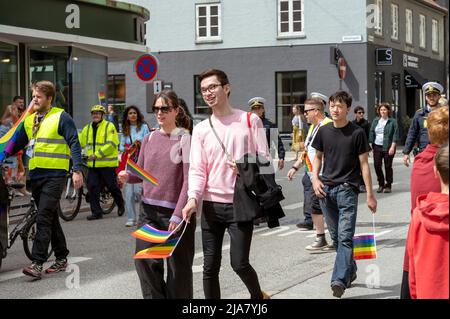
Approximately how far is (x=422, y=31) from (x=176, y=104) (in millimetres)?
37473

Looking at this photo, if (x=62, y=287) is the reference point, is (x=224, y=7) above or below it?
above

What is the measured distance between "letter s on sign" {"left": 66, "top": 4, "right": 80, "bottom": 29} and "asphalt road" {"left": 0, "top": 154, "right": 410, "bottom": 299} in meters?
7.00

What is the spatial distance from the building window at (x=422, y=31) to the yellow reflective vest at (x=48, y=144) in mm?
35413

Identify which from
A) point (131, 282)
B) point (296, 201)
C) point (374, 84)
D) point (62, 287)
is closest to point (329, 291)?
point (131, 282)

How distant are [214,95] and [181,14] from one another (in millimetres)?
30858

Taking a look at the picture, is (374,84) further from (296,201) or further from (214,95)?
(214,95)

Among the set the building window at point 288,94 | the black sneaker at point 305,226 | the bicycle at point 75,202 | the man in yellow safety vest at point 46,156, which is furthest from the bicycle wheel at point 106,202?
the building window at point 288,94

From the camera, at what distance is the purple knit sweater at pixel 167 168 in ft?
18.9

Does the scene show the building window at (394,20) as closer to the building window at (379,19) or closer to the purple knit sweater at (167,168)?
the building window at (379,19)

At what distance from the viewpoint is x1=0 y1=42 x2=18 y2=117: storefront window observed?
17.0 m

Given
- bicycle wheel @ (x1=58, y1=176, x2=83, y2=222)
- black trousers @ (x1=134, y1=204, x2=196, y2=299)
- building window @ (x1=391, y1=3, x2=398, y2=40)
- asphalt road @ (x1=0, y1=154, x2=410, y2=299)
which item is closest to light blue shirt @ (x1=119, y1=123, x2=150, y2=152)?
bicycle wheel @ (x1=58, y1=176, x2=83, y2=222)

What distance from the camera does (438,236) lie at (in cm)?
373

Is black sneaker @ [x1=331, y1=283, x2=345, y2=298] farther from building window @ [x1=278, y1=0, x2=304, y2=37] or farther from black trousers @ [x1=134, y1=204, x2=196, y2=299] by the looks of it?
Result: building window @ [x1=278, y1=0, x2=304, y2=37]

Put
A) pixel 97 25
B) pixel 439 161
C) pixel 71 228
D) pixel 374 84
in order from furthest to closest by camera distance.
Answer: pixel 374 84
pixel 97 25
pixel 71 228
pixel 439 161
